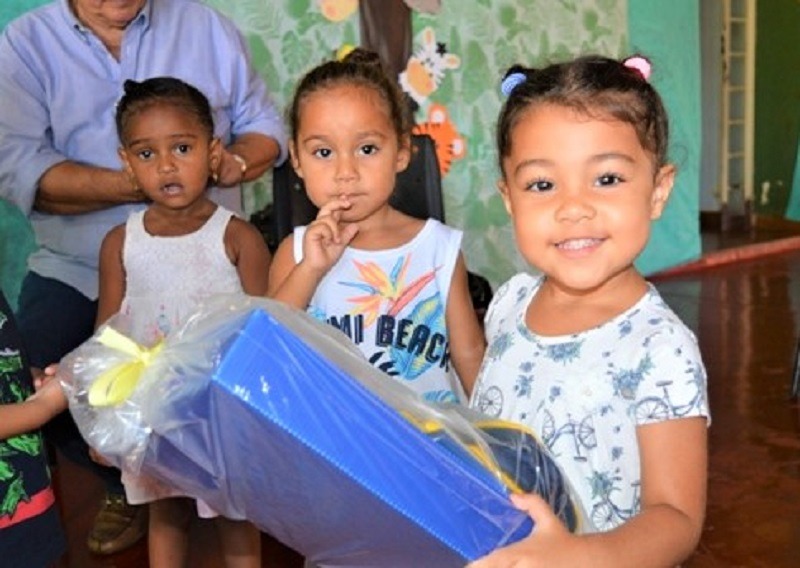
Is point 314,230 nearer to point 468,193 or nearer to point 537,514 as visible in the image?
point 537,514

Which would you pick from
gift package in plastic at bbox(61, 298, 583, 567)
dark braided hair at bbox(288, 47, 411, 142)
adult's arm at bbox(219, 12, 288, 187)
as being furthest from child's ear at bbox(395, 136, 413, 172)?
gift package in plastic at bbox(61, 298, 583, 567)

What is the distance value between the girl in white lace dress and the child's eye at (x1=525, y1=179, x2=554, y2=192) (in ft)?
A: 3.17

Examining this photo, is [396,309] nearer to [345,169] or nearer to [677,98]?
[345,169]

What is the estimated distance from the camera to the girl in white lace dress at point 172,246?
200 centimetres

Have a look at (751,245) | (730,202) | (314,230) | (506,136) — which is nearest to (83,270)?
(314,230)

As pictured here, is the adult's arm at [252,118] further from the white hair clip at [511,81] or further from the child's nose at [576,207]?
the child's nose at [576,207]

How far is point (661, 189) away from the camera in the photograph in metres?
1.22

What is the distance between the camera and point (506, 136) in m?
1.25

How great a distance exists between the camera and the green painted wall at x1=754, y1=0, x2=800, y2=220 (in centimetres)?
750

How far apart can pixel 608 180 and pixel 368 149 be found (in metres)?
0.63

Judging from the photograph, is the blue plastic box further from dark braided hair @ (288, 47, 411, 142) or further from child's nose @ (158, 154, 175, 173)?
child's nose @ (158, 154, 175, 173)

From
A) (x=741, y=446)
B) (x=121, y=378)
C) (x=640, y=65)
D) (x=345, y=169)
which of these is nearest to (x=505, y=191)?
(x=640, y=65)

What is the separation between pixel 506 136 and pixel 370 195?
48cm

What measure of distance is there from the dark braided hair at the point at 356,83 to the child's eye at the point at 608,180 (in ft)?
2.16
